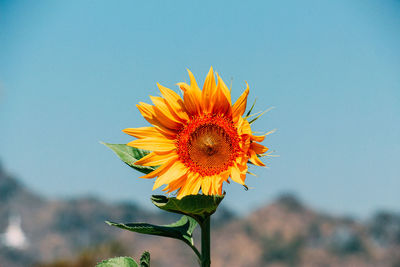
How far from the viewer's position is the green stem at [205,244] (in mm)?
1637

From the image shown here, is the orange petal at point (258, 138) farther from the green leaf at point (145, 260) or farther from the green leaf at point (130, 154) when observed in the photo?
the green leaf at point (145, 260)

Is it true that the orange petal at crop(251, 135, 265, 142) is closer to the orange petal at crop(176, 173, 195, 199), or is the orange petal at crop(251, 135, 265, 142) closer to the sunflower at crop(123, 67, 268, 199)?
the sunflower at crop(123, 67, 268, 199)

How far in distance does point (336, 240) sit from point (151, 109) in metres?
41.0

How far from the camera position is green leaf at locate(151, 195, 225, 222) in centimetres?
147

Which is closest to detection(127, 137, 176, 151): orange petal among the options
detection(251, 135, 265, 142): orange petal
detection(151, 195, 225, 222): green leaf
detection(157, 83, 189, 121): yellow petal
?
detection(157, 83, 189, 121): yellow petal

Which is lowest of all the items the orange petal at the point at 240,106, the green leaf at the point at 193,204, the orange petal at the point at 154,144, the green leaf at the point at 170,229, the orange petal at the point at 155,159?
the green leaf at the point at 193,204

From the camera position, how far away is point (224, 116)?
1705 millimetres

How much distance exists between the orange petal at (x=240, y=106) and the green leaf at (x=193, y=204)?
1.04 ft

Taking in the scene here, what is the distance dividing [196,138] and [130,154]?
0.80ft

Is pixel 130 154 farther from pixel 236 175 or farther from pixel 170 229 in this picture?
pixel 236 175

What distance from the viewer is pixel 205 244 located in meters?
1.64

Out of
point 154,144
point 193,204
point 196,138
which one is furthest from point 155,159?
→ point 193,204

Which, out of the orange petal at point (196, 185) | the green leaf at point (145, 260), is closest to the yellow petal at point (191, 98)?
the orange petal at point (196, 185)

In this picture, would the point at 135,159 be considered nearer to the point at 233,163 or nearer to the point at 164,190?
the point at 164,190
